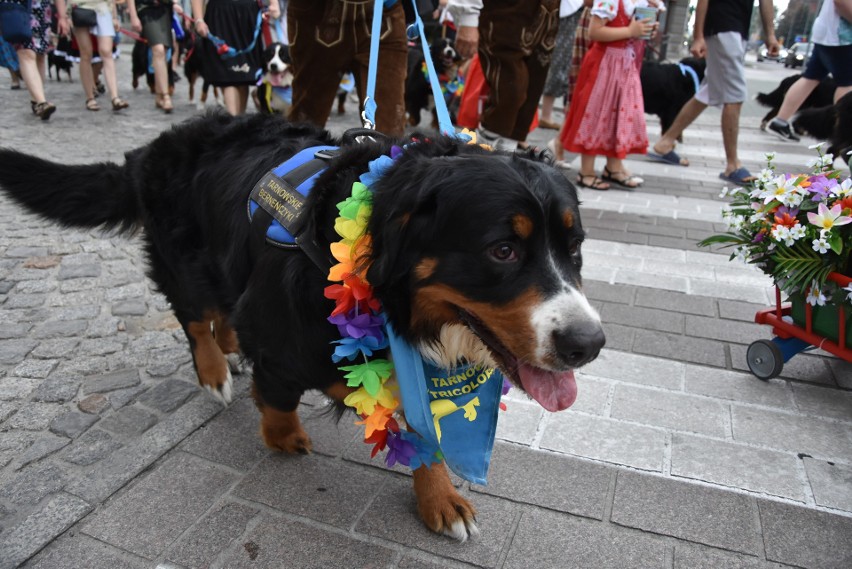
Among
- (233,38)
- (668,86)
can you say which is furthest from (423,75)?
(668,86)

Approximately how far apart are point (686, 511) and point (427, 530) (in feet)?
2.91

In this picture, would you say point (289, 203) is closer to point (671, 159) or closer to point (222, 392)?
point (222, 392)

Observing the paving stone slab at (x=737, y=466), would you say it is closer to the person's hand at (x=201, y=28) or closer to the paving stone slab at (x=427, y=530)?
the paving stone slab at (x=427, y=530)

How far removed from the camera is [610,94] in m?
6.09

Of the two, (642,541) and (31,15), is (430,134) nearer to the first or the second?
(642,541)

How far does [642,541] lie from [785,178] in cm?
182

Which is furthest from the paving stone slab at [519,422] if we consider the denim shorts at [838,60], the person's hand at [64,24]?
the person's hand at [64,24]

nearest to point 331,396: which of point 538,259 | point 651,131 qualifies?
point 538,259

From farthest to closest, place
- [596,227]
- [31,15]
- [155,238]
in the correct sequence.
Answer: [31,15] → [596,227] → [155,238]

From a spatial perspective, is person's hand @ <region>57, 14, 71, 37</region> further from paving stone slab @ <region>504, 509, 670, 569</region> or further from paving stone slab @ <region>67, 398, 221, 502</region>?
paving stone slab @ <region>504, 509, 670, 569</region>

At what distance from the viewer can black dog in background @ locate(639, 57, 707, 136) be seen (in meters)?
8.41

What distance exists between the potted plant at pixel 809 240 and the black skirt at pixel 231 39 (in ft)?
22.5

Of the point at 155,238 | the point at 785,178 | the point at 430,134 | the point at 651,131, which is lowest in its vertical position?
the point at 651,131

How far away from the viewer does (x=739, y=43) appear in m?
→ 6.27
